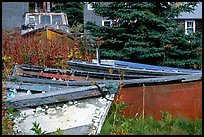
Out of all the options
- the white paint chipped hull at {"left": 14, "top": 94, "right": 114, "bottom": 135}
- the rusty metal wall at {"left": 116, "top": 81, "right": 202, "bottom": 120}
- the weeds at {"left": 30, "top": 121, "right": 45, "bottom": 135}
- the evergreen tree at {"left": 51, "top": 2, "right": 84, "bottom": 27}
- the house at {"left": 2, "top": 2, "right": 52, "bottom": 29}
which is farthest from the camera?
the evergreen tree at {"left": 51, "top": 2, "right": 84, "bottom": 27}

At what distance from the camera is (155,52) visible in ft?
35.9

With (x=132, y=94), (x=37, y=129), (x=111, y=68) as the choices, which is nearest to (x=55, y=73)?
(x=111, y=68)

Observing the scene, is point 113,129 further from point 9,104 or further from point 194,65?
point 194,65

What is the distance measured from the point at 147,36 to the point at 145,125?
6354mm

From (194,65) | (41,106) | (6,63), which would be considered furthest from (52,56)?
(41,106)

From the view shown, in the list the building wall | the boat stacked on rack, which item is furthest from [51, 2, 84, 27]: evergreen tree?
the boat stacked on rack

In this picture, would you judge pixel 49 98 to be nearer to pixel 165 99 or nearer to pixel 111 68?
pixel 165 99

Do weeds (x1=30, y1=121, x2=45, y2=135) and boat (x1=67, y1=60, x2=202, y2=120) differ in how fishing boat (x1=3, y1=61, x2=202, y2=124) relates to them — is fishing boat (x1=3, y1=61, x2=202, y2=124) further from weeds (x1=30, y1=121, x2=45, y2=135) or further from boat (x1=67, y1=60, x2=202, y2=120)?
weeds (x1=30, y1=121, x2=45, y2=135)

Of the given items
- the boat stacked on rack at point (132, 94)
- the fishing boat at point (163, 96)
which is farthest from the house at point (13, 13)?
the fishing boat at point (163, 96)

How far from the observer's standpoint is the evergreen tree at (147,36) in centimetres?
1097

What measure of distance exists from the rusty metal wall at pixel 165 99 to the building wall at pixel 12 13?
78.6 feet

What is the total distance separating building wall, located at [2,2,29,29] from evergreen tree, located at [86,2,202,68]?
18.2 metres

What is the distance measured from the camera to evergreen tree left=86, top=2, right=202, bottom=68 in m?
11.0

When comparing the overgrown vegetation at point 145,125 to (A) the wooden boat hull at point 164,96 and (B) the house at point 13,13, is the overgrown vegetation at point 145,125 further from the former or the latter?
(B) the house at point 13,13
